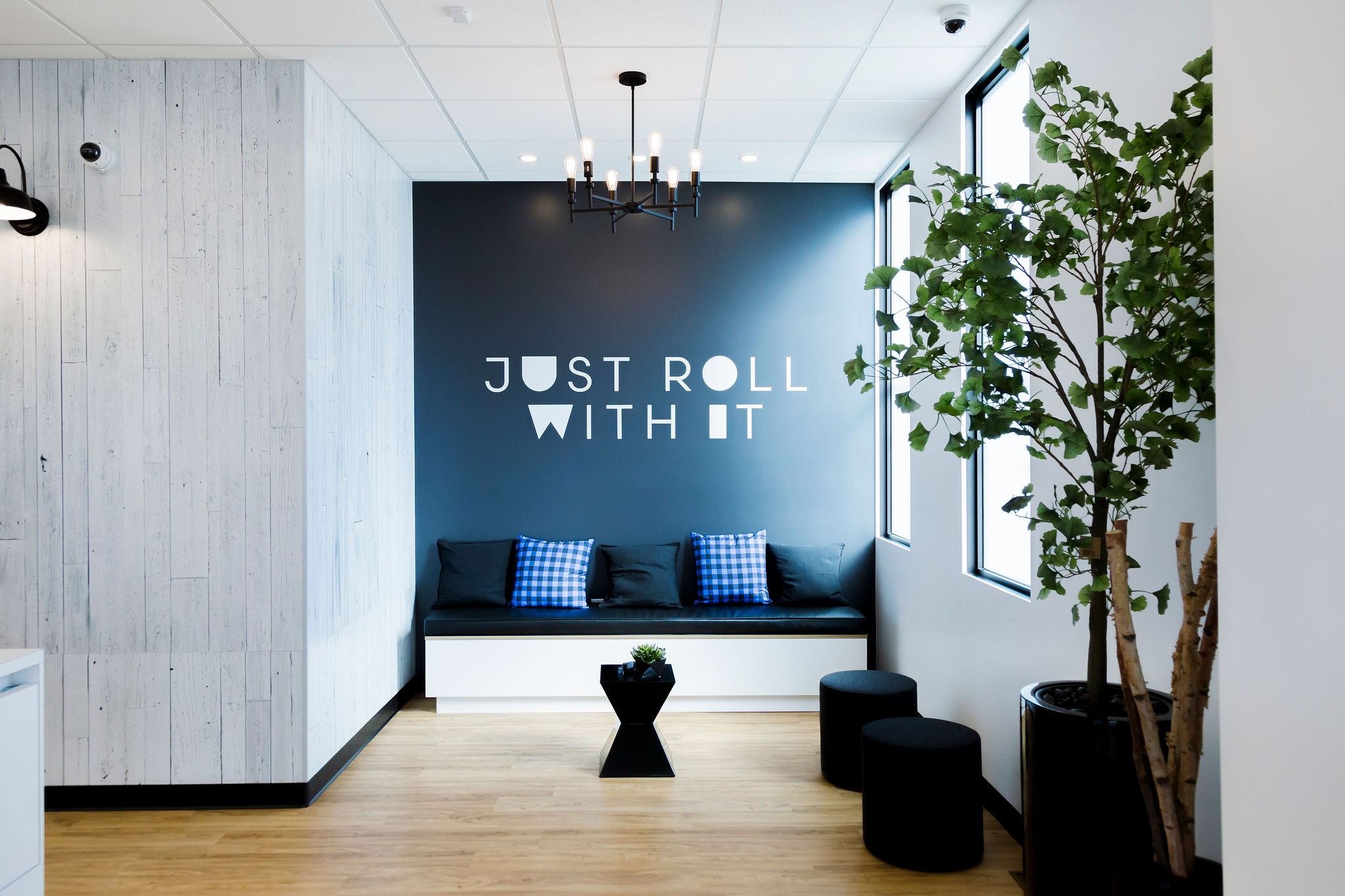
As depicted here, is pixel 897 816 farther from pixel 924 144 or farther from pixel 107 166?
pixel 107 166

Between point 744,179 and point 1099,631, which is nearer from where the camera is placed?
point 1099,631

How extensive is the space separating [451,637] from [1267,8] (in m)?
4.65

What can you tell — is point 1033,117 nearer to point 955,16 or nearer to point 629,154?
point 955,16

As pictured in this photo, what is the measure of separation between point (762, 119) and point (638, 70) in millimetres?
850

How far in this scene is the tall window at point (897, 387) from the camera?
5.13 m

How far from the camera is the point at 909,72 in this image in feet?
12.8

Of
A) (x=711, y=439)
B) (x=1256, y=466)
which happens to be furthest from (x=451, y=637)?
(x=1256, y=466)

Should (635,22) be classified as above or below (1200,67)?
above

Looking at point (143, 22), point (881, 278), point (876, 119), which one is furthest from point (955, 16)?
point (143, 22)

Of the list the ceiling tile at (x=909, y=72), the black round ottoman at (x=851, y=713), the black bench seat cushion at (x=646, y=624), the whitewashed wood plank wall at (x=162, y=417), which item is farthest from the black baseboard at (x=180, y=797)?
the ceiling tile at (x=909, y=72)

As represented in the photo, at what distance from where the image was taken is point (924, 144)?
4.55 m

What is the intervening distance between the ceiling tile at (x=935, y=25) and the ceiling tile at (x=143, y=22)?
252 cm

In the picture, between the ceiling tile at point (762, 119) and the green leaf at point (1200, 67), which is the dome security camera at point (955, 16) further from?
the green leaf at point (1200, 67)

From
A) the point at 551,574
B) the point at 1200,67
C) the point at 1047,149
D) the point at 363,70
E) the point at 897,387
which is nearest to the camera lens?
the point at 1200,67
